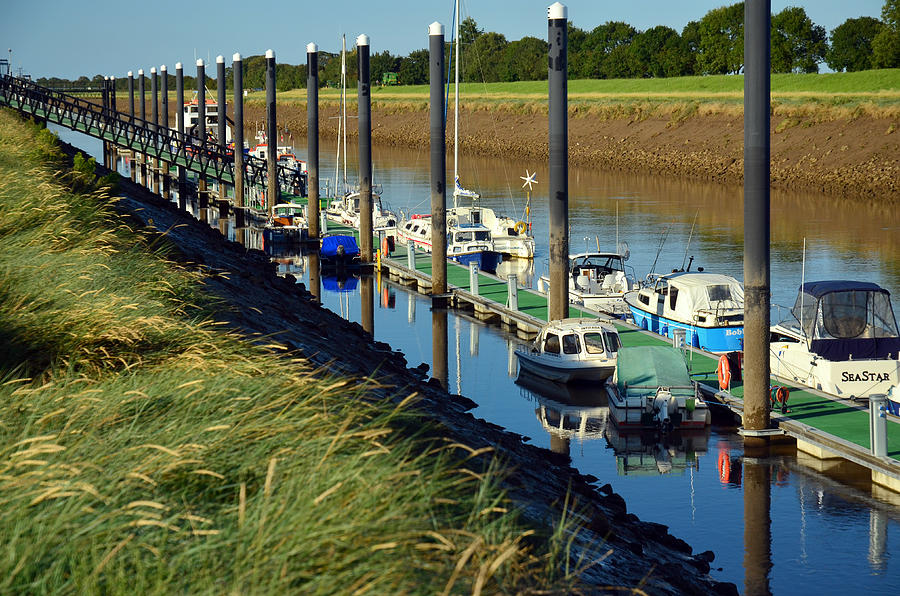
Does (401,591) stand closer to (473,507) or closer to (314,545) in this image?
(314,545)

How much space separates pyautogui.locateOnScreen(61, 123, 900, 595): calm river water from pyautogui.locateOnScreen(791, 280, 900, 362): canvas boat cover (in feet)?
Answer: 11.7

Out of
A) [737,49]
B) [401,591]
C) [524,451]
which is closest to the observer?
[401,591]

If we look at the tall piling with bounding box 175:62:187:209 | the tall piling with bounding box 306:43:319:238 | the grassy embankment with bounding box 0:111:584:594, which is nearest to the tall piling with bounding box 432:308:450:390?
the tall piling with bounding box 306:43:319:238

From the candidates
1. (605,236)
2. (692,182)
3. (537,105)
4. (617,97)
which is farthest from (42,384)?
(537,105)

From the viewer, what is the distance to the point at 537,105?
143 metres

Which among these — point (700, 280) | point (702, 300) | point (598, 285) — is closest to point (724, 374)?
point (702, 300)

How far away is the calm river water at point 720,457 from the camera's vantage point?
17.5 meters

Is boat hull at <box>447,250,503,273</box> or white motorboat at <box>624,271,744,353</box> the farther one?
boat hull at <box>447,250,503,273</box>

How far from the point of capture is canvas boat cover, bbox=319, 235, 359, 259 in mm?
48219

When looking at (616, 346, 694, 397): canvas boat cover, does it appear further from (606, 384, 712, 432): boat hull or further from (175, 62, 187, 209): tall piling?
(175, 62, 187, 209): tall piling

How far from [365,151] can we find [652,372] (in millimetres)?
25618

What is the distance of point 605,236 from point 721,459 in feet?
119

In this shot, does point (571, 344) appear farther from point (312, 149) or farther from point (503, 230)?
point (312, 149)

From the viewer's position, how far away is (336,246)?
48.2m
